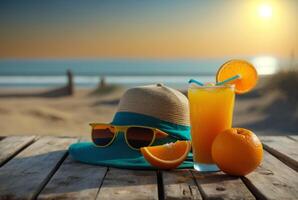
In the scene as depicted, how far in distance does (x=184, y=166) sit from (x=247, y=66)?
428 mm

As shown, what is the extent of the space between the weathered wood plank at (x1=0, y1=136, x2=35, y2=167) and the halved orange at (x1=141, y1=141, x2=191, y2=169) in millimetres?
579

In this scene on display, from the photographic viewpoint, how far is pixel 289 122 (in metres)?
8.49

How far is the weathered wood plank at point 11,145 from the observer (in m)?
1.99

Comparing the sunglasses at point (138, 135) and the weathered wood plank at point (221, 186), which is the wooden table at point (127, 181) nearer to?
the weathered wood plank at point (221, 186)

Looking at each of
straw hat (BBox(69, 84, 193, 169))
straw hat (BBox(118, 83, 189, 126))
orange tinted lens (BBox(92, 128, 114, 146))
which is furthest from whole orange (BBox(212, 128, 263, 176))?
orange tinted lens (BBox(92, 128, 114, 146))

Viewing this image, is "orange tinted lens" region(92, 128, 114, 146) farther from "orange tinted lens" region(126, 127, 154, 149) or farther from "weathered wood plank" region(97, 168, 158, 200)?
"weathered wood plank" region(97, 168, 158, 200)

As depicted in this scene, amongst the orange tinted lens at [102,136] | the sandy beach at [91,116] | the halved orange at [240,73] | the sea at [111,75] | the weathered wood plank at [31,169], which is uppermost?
the halved orange at [240,73]

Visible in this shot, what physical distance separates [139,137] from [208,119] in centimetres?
31

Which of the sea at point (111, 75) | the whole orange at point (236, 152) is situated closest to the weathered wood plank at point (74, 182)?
the whole orange at point (236, 152)

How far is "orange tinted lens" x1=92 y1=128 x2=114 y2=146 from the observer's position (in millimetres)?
→ 2002

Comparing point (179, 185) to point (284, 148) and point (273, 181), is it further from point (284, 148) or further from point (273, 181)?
point (284, 148)

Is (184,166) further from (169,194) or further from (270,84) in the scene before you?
(270,84)

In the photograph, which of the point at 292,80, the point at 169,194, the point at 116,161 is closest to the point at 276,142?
the point at 116,161

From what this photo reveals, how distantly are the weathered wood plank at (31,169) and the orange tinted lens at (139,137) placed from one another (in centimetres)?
29
